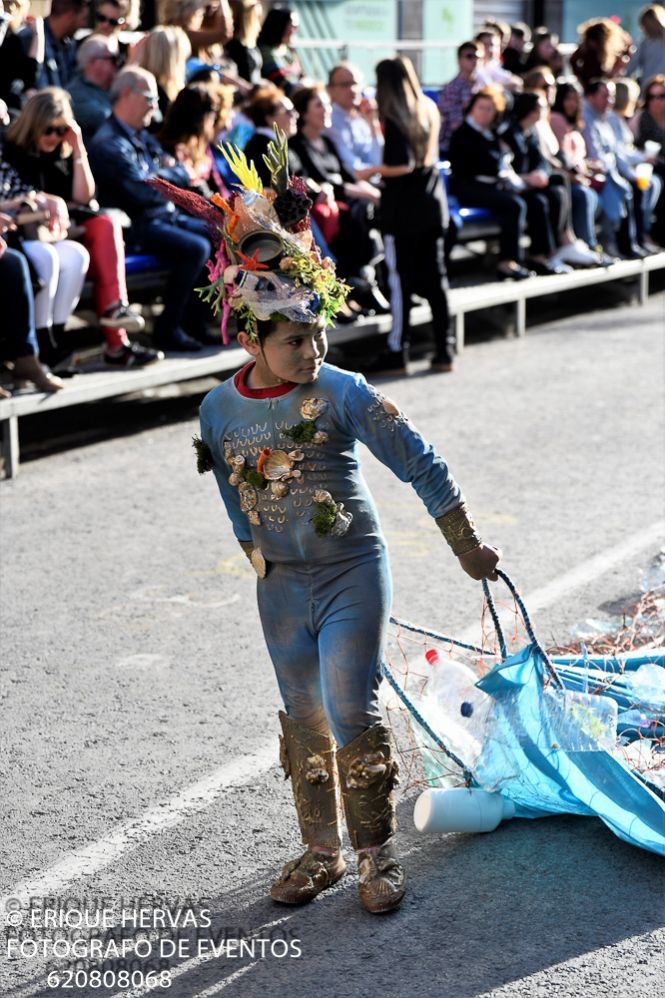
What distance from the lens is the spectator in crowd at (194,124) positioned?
10.7 meters

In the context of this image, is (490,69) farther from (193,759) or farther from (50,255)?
(193,759)

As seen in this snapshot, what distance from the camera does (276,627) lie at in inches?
164

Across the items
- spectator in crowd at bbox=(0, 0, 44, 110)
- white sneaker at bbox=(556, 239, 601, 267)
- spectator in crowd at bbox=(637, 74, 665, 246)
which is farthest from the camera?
spectator in crowd at bbox=(637, 74, 665, 246)

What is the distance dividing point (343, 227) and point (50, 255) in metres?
3.45

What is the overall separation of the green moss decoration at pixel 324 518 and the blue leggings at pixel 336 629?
115mm

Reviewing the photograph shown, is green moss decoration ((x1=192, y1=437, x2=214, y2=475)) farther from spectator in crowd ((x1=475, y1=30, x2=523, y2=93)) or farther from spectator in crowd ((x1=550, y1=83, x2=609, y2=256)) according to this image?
Answer: spectator in crowd ((x1=475, y1=30, x2=523, y2=93))

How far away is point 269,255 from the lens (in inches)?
157

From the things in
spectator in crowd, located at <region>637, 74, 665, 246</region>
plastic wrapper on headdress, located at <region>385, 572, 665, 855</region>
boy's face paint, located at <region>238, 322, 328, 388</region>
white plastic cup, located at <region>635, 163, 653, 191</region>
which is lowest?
white plastic cup, located at <region>635, 163, 653, 191</region>

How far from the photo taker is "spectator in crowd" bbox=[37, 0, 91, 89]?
36.6ft

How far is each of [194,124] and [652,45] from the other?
10226mm

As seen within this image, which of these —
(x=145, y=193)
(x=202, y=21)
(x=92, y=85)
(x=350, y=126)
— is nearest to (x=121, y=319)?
(x=145, y=193)

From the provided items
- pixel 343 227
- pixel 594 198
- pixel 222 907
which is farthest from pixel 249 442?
pixel 594 198

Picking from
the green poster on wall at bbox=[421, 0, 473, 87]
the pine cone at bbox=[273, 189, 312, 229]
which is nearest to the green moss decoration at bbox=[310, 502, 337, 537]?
the pine cone at bbox=[273, 189, 312, 229]

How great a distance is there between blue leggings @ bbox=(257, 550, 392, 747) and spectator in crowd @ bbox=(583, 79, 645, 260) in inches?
485
